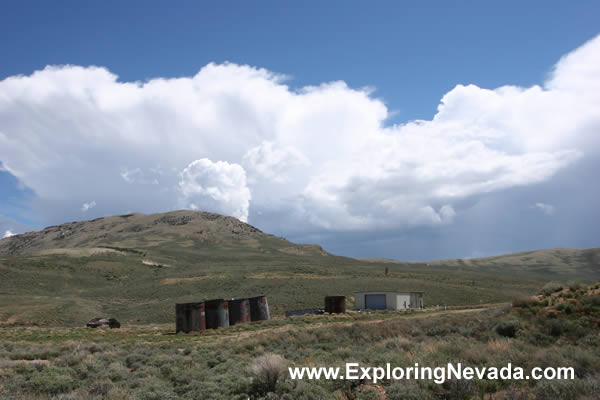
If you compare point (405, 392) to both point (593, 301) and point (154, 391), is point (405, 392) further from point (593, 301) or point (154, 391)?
point (593, 301)

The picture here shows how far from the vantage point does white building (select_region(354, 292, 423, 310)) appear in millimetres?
52344

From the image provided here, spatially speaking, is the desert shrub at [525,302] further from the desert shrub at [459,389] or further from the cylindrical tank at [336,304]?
the cylindrical tank at [336,304]

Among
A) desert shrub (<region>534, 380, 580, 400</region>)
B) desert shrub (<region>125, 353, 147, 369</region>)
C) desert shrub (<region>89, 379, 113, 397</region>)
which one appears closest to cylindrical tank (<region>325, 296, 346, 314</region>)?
desert shrub (<region>125, 353, 147, 369</region>)

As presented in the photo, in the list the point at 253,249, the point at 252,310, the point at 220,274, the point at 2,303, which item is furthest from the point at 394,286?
the point at 253,249

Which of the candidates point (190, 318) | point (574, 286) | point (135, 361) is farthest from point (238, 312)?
point (574, 286)

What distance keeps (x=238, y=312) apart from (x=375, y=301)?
21008 millimetres

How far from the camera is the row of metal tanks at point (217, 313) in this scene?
34.9 metres

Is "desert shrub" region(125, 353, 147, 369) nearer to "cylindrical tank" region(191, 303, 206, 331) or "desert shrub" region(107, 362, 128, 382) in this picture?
"desert shrub" region(107, 362, 128, 382)

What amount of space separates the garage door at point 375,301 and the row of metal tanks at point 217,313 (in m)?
17.6

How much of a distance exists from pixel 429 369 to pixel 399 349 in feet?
12.6

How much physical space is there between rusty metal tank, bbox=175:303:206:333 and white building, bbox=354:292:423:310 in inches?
988

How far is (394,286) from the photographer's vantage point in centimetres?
7562

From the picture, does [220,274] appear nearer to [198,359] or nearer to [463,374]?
[198,359]

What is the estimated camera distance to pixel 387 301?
2084 inches
